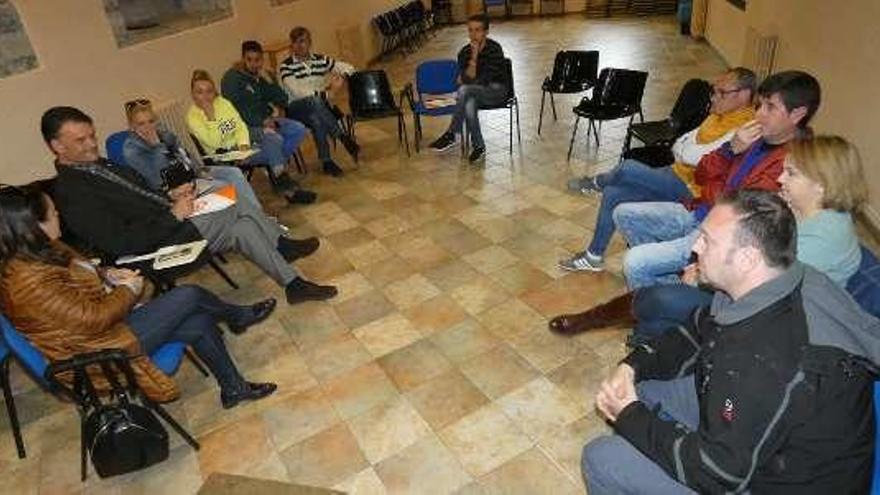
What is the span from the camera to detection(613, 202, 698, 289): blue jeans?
2746 millimetres

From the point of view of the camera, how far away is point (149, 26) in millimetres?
5293

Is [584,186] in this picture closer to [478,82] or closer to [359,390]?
[478,82]

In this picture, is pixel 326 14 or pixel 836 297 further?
pixel 326 14

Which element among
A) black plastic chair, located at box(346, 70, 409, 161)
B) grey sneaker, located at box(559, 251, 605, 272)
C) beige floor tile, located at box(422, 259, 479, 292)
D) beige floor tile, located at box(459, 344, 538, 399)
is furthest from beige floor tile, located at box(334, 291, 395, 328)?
black plastic chair, located at box(346, 70, 409, 161)

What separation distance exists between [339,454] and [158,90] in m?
4.27

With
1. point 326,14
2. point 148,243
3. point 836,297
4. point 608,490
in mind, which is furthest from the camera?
point 326,14

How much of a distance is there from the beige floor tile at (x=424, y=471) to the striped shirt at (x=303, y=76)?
13.5ft

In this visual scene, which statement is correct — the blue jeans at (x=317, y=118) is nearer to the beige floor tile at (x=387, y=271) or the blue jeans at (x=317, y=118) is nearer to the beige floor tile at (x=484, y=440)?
the beige floor tile at (x=387, y=271)

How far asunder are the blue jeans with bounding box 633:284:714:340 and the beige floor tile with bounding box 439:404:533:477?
2.44ft

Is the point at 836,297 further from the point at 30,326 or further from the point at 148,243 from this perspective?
the point at 148,243

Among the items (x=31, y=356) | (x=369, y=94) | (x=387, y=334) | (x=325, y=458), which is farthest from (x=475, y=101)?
(x=31, y=356)

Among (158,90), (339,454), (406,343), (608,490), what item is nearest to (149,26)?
(158,90)

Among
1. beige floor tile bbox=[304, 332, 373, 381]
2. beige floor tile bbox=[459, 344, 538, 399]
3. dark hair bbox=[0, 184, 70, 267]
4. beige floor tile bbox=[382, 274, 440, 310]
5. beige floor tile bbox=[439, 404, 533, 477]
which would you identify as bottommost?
beige floor tile bbox=[439, 404, 533, 477]

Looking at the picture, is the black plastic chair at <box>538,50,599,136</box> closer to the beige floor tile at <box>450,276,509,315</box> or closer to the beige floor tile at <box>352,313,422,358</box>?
the beige floor tile at <box>450,276,509,315</box>
